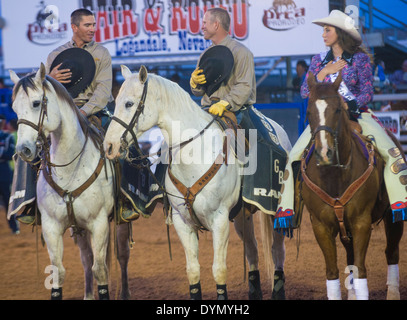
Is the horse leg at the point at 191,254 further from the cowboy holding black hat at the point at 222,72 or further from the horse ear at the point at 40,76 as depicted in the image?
the horse ear at the point at 40,76

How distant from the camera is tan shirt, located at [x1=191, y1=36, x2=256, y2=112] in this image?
5637mm

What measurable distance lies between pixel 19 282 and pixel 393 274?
4.32 m

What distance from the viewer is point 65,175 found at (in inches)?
211

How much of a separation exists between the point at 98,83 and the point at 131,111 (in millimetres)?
1181

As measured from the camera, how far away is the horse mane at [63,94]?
5.00 m

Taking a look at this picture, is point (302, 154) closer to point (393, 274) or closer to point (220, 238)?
point (220, 238)

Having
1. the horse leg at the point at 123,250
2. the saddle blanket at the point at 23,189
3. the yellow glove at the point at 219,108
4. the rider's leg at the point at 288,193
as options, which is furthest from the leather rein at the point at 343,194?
the saddle blanket at the point at 23,189

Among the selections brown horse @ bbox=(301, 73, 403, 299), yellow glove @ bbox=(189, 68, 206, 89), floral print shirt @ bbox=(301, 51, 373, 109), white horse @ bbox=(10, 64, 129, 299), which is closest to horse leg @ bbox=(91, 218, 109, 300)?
white horse @ bbox=(10, 64, 129, 299)

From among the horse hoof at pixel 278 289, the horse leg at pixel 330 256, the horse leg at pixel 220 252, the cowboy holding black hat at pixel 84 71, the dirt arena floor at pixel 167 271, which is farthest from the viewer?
the dirt arena floor at pixel 167 271

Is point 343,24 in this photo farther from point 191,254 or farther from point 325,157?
point 191,254

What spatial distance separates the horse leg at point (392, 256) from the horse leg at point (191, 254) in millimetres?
1682

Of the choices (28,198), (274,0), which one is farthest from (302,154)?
(274,0)

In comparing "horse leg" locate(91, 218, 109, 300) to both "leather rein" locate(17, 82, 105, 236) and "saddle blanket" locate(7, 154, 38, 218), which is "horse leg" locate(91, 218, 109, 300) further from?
"saddle blanket" locate(7, 154, 38, 218)

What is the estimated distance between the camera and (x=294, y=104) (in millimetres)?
13000
